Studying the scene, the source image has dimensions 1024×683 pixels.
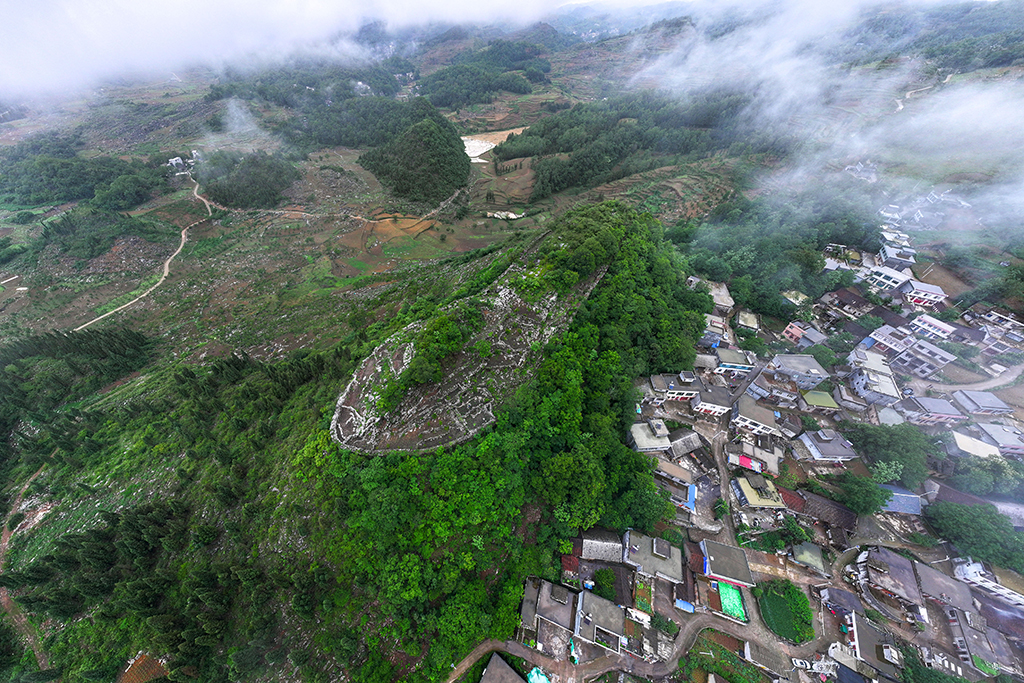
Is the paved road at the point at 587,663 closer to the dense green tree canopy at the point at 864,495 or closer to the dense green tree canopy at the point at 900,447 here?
the dense green tree canopy at the point at 864,495

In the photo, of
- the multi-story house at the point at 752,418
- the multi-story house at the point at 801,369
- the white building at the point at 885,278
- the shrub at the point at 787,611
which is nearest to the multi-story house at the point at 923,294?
the white building at the point at 885,278

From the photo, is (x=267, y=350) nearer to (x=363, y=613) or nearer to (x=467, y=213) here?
(x=363, y=613)

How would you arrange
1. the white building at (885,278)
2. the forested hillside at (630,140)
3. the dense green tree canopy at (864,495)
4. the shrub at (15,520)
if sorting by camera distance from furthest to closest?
the forested hillside at (630,140)
the white building at (885,278)
the dense green tree canopy at (864,495)
the shrub at (15,520)

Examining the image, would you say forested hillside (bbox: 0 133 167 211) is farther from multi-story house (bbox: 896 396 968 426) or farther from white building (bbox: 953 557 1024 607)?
white building (bbox: 953 557 1024 607)

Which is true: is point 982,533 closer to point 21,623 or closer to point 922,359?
point 922,359

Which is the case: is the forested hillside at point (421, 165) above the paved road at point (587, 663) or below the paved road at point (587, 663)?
above

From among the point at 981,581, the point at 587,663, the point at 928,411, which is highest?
the point at 928,411

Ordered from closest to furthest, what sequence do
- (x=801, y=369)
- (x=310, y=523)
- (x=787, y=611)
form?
(x=310, y=523), (x=787, y=611), (x=801, y=369)

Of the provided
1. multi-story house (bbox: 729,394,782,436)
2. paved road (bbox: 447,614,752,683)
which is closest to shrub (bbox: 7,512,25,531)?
paved road (bbox: 447,614,752,683)

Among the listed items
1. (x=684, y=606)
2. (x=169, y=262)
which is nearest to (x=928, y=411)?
(x=684, y=606)
